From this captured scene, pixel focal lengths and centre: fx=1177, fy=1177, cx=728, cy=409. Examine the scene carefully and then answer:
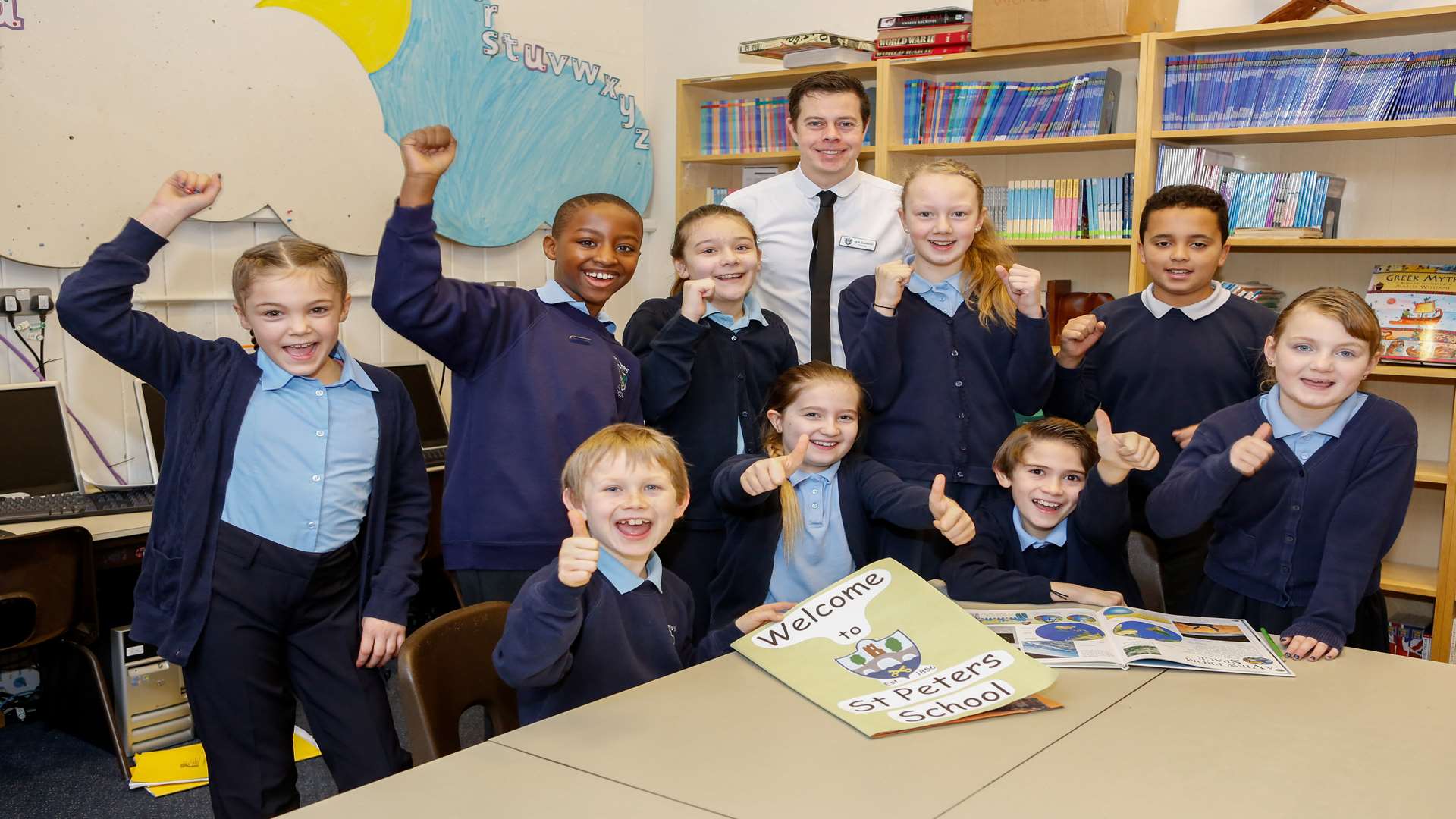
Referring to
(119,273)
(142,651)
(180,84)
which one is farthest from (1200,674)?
(180,84)

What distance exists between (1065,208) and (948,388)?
79.2 inches

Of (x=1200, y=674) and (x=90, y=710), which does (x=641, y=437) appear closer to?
(x=1200, y=674)

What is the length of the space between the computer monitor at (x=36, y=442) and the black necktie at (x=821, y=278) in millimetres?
2115

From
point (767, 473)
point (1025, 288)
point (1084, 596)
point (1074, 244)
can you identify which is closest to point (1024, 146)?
point (1074, 244)

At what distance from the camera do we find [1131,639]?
182 cm

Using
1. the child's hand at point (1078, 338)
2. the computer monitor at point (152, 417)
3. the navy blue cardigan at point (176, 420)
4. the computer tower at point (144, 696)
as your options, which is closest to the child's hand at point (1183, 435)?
the child's hand at point (1078, 338)

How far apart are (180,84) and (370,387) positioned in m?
2.00

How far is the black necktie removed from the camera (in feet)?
9.59

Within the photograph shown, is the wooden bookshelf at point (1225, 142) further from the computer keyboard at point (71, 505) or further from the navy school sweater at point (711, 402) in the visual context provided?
the computer keyboard at point (71, 505)

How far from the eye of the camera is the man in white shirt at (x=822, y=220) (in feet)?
9.62

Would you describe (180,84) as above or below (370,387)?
above

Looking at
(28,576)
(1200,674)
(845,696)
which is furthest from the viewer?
(28,576)

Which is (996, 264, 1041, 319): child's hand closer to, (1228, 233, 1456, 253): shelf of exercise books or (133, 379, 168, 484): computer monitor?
(1228, 233, 1456, 253): shelf of exercise books

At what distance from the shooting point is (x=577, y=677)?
1.74 m
